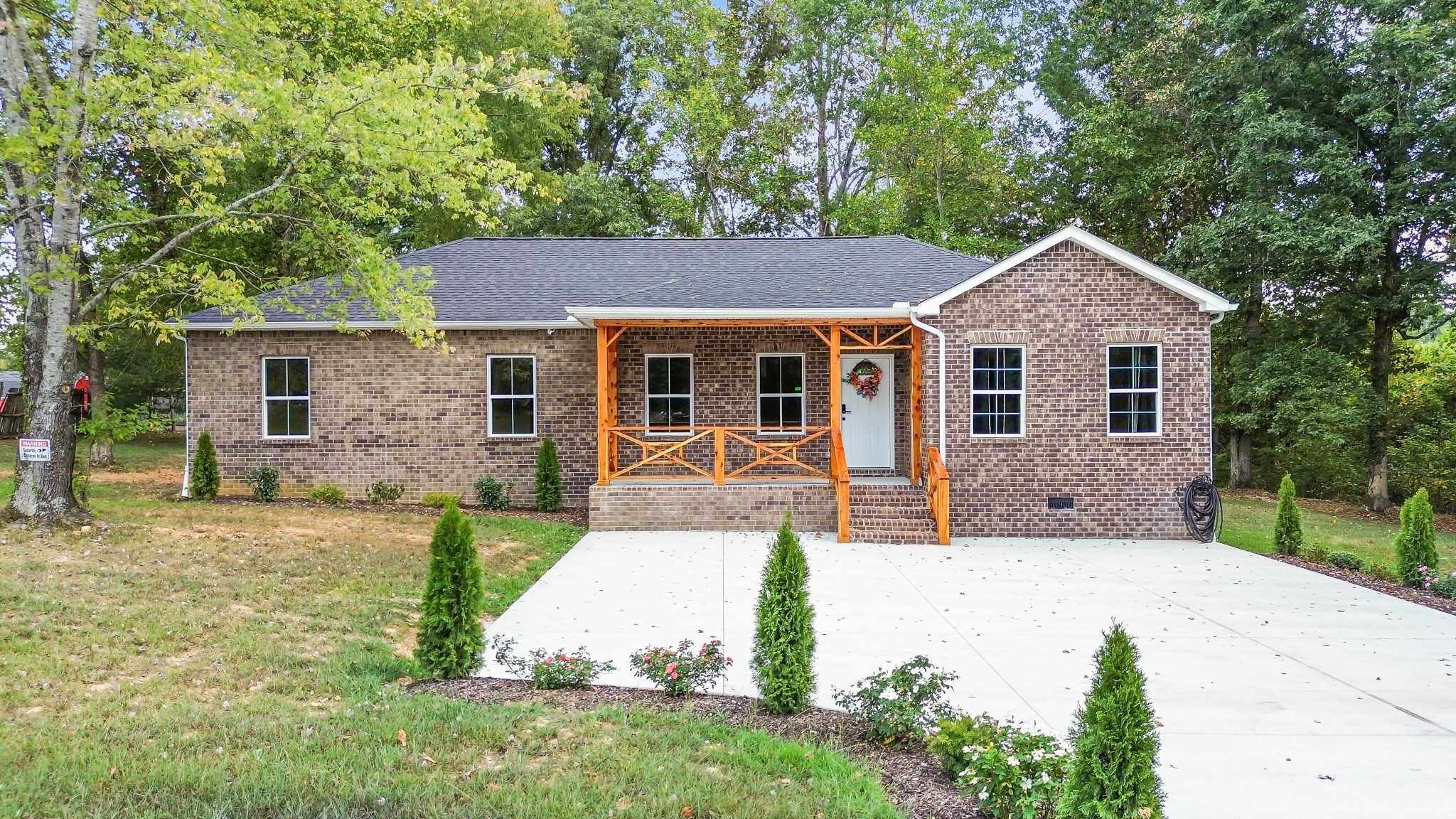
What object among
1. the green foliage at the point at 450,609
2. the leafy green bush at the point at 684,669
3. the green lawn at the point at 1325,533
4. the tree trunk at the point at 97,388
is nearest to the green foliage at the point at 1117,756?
the leafy green bush at the point at 684,669

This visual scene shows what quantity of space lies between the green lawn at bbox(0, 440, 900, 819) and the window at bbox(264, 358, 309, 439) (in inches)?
251

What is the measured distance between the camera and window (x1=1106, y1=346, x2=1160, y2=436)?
11.7 metres

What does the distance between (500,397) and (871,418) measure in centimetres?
666

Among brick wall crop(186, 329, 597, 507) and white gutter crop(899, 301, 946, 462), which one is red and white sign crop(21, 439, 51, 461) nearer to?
brick wall crop(186, 329, 597, 507)

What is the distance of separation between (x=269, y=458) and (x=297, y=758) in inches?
453

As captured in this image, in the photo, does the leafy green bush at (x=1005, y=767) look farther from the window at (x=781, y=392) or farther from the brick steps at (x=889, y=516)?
the window at (x=781, y=392)

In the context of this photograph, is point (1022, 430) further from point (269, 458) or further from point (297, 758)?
point (269, 458)

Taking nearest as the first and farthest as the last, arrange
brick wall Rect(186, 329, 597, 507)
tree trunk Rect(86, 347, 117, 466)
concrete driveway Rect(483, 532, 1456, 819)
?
1. concrete driveway Rect(483, 532, 1456, 819)
2. brick wall Rect(186, 329, 597, 507)
3. tree trunk Rect(86, 347, 117, 466)

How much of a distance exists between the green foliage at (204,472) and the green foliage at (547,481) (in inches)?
212

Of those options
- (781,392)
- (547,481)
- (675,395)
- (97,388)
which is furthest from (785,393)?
(97,388)

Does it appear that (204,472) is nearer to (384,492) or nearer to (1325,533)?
(384,492)

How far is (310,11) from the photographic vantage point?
1181 centimetres

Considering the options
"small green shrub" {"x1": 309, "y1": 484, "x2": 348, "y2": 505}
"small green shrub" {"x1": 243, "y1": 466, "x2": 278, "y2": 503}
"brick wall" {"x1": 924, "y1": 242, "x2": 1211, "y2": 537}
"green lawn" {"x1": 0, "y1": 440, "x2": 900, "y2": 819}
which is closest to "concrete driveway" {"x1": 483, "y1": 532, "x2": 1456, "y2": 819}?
"brick wall" {"x1": 924, "y1": 242, "x2": 1211, "y2": 537}

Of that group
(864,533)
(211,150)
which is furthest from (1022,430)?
(211,150)
